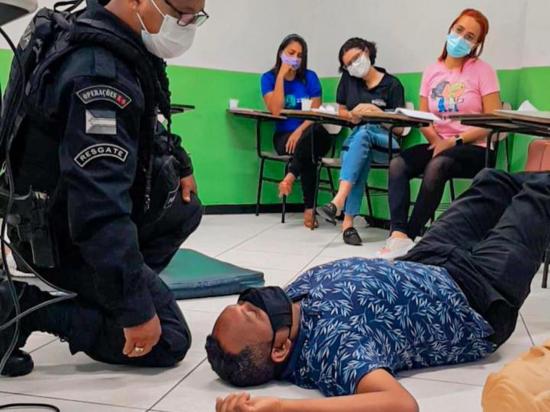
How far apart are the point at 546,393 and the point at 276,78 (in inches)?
148

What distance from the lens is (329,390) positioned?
→ 1.36 m

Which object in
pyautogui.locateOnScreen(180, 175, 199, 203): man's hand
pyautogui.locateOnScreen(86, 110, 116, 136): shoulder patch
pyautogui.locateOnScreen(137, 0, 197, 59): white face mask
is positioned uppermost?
pyautogui.locateOnScreen(137, 0, 197, 59): white face mask

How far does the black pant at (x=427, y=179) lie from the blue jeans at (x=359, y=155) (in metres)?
0.36

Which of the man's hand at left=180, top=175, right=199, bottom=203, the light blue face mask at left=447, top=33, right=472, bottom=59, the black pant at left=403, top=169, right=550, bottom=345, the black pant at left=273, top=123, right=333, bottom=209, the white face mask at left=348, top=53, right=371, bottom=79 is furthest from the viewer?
Result: the black pant at left=273, top=123, right=333, bottom=209

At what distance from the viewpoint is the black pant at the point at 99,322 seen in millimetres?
1592

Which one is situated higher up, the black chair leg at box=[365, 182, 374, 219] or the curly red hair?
the curly red hair

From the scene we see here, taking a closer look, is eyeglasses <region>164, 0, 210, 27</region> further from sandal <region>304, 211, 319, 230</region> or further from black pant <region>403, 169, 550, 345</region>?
sandal <region>304, 211, 319, 230</region>

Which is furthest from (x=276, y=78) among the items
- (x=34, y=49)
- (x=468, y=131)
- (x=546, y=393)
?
(x=546, y=393)

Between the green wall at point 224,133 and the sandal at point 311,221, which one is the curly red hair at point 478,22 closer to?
the green wall at point 224,133

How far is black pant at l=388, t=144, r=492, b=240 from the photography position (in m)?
3.28

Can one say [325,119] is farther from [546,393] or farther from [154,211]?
[546,393]

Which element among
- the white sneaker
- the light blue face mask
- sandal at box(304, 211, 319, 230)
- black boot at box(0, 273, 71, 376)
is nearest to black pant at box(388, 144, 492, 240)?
the white sneaker

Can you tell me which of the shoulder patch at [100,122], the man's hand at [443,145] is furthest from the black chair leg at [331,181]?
the shoulder patch at [100,122]

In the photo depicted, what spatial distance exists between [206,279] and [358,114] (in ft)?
4.87
